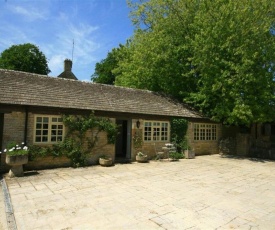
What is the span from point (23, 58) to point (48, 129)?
24.7 metres

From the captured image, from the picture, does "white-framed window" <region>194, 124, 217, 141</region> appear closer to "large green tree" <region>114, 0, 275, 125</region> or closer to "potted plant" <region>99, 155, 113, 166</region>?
"large green tree" <region>114, 0, 275, 125</region>

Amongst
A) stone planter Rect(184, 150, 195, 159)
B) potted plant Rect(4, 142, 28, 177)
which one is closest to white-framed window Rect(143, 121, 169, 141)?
stone planter Rect(184, 150, 195, 159)

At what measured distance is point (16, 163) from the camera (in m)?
10.1

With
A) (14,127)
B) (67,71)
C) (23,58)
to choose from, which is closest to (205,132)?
(14,127)

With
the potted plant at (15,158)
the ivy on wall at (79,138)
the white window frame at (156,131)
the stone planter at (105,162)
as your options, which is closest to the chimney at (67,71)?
the white window frame at (156,131)

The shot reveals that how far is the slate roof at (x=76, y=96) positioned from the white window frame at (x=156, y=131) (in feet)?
2.29

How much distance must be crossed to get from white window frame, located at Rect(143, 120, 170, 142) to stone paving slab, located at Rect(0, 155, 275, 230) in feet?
13.1

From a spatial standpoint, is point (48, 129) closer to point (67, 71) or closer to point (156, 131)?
point (156, 131)

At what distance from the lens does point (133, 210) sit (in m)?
6.63

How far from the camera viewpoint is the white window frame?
15.8 meters

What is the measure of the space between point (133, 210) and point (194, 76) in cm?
1761

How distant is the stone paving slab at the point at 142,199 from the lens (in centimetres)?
589

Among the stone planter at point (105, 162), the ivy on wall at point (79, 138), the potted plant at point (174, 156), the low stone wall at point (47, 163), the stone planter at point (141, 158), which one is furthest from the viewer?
the potted plant at point (174, 156)

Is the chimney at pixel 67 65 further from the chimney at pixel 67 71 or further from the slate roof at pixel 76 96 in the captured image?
the slate roof at pixel 76 96
